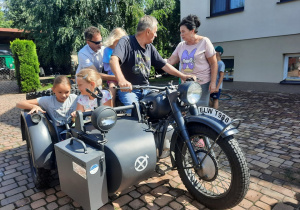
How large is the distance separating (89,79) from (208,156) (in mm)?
1428

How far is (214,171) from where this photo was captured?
208 cm

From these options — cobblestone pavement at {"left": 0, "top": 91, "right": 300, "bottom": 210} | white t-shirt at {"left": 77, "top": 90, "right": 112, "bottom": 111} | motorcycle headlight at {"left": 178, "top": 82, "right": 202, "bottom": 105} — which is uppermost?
motorcycle headlight at {"left": 178, "top": 82, "right": 202, "bottom": 105}

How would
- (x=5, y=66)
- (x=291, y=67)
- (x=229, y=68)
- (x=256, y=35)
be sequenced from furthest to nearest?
1. (x=5, y=66)
2. (x=229, y=68)
3. (x=256, y=35)
4. (x=291, y=67)

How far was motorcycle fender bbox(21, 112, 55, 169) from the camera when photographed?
2307 millimetres

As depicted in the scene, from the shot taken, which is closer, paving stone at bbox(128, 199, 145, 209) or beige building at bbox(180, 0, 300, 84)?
paving stone at bbox(128, 199, 145, 209)

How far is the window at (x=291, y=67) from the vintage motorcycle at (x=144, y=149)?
7480mm

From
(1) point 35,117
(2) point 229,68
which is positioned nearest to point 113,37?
(1) point 35,117

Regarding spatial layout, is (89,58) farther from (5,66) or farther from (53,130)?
(5,66)

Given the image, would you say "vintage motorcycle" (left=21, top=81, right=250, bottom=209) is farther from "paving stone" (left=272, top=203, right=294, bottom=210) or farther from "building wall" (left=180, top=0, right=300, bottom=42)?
"building wall" (left=180, top=0, right=300, bottom=42)

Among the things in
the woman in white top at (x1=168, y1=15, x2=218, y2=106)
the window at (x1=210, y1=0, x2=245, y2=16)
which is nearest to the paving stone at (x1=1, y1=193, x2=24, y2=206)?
the woman in white top at (x1=168, y1=15, x2=218, y2=106)

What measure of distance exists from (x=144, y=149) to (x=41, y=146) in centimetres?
111

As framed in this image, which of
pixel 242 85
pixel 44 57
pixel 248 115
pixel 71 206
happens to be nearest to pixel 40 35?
pixel 44 57

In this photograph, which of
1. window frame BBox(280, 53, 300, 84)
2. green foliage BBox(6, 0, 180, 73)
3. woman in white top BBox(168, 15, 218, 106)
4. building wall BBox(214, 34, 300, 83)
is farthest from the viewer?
green foliage BBox(6, 0, 180, 73)

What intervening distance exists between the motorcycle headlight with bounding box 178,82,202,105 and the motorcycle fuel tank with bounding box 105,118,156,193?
432 mm
